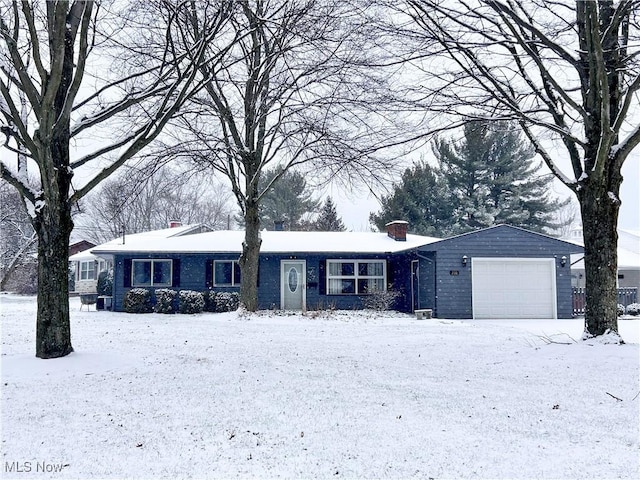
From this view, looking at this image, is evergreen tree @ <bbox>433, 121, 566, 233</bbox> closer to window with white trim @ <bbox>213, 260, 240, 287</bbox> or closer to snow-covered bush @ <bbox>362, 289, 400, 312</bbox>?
snow-covered bush @ <bbox>362, 289, 400, 312</bbox>

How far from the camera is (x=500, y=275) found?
18156mm

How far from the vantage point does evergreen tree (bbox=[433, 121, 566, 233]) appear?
32.4 meters

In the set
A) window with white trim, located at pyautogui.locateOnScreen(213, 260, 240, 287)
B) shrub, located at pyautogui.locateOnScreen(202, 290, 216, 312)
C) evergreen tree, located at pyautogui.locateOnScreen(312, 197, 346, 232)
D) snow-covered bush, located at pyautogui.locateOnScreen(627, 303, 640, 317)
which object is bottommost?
snow-covered bush, located at pyautogui.locateOnScreen(627, 303, 640, 317)

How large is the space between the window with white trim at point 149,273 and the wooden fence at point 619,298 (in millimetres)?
14870

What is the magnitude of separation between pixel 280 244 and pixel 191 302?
4.14 m

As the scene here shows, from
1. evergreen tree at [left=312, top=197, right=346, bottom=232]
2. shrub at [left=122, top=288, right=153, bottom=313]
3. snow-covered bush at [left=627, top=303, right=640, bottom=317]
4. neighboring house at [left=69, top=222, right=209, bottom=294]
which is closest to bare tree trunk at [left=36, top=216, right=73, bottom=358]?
shrub at [left=122, top=288, right=153, bottom=313]

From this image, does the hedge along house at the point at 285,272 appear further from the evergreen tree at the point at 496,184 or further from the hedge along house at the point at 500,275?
the evergreen tree at the point at 496,184

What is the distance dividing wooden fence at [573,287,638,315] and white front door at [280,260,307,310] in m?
9.77

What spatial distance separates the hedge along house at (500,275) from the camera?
58.4 feet

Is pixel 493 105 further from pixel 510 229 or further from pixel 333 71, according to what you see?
pixel 510 229

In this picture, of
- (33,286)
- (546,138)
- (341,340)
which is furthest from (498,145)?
(33,286)

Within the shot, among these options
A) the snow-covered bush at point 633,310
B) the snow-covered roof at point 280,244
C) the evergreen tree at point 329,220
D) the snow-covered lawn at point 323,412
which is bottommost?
the snow-covered bush at point 633,310

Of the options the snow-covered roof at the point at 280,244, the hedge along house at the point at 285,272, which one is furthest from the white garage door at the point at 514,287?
the hedge along house at the point at 285,272

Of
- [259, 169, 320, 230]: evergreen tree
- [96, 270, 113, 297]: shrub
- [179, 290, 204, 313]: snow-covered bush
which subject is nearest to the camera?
[179, 290, 204, 313]: snow-covered bush
